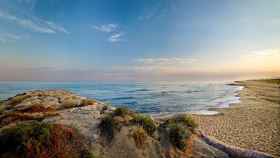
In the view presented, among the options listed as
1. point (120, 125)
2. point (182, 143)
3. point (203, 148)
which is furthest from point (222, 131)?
point (120, 125)

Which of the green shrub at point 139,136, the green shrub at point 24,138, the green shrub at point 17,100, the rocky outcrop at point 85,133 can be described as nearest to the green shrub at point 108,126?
the rocky outcrop at point 85,133

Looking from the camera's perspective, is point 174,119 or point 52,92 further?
point 52,92

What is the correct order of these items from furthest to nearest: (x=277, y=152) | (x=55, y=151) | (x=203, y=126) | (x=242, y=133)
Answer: (x=203, y=126), (x=242, y=133), (x=277, y=152), (x=55, y=151)

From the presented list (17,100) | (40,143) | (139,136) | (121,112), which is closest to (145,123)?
(139,136)

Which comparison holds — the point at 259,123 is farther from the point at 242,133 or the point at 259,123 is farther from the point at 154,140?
the point at 154,140

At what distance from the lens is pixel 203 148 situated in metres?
8.20

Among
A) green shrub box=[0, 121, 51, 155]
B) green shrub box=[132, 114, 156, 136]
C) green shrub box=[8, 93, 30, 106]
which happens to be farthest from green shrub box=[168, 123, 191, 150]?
Answer: green shrub box=[8, 93, 30, 106]

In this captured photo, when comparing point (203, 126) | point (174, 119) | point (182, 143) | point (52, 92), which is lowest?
point (203, 126)

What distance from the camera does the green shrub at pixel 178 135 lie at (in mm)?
7785

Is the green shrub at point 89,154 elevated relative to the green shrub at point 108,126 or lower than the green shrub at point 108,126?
lower

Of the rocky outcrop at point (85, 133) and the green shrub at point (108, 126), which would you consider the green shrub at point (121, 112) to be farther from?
the green shrub at point (108, 126)

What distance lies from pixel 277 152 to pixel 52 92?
11.2 meters

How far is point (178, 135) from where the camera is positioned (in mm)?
7891

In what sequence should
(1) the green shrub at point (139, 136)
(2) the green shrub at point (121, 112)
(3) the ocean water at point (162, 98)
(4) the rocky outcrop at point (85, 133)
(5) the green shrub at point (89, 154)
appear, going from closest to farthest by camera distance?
1. (4) the rocky outcrop at point (85, 133)
2. (5) the green shrub at point (89, 154)
3. (1) the green shrub at point (139, 136)
4. (2) the green shrub at point (121, 112)
5. (3) the ocean water at point (162, 98)
